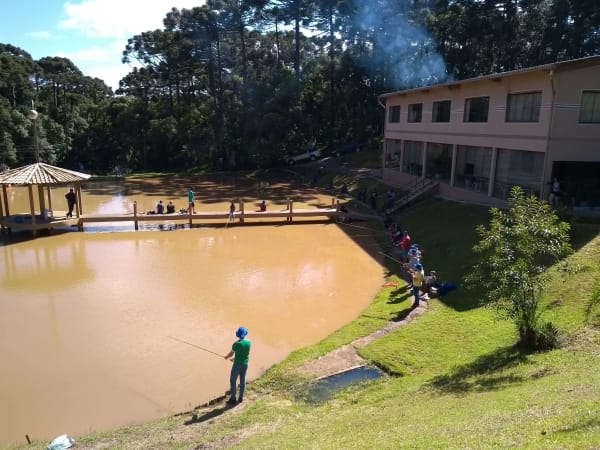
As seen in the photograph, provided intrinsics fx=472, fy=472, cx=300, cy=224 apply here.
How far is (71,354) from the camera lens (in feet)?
35.6

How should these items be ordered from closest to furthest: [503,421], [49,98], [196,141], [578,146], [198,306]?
[503,421] → [198,306] → [578,146] → [196,141] → [49,98]

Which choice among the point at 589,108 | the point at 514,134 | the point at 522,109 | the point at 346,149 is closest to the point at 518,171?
the point at 514,134

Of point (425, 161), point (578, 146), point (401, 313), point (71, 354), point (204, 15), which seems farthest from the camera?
point (204, 15)

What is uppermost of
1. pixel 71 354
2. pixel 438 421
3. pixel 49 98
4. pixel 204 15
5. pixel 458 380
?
pixel 204 15

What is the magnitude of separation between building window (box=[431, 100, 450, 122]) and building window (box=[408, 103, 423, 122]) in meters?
1.98

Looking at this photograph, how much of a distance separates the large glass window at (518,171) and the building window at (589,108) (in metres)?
1.99

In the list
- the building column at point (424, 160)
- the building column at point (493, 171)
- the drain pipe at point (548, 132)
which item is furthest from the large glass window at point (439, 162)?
the drain pipe at point (548, 132)

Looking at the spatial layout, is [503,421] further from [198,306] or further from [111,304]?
[111,304]

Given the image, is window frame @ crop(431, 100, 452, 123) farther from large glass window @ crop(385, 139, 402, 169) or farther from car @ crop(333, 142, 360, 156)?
car @ crop(333, 142, 360, 156)

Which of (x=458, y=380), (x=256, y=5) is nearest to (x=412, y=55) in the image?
(x=256, y=5)

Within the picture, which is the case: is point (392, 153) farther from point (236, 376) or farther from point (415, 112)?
point (236, 376)

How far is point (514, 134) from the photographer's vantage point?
Result: 20.1 metres

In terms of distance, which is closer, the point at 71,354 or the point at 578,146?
the point at 71,354

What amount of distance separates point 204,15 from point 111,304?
1518 inches
